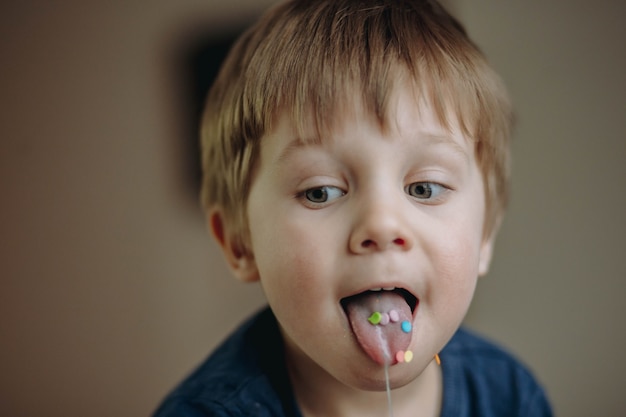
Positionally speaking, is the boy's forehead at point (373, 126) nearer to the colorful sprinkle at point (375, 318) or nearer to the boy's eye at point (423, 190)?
the boy's eye at point (423, 190)

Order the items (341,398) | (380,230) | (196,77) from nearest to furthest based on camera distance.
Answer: (380,230)
(341,398)
(196,77)

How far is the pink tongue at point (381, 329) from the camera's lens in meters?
0.69

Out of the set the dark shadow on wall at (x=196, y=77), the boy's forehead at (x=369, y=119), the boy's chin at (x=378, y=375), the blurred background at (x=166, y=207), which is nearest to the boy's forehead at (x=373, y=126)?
the boy's forehead at (x=369, y=119)

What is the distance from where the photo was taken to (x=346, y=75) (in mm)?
701

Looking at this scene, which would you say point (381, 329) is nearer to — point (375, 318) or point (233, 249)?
point (375, 318)

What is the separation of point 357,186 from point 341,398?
13.0 inches

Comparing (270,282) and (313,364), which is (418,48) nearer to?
(270,282)

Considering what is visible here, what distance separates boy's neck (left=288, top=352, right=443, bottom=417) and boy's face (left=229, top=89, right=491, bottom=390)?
144mm

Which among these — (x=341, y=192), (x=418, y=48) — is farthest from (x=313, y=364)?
(x=418, y=48)

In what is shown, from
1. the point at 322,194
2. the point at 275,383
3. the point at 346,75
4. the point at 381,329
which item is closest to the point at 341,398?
the point at 275,383

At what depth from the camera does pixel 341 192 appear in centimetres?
70

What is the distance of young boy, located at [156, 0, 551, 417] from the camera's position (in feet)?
2.21

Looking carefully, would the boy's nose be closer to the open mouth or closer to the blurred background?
the open mouth

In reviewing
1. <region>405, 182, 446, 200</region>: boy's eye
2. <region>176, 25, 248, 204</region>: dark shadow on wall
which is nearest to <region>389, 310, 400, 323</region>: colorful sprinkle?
<region>405, 182, 446, 200</region>: boy's eye
